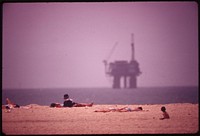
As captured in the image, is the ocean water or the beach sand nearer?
the beach sand

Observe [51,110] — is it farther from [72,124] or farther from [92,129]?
[92,129]

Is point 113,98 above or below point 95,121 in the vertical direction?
below

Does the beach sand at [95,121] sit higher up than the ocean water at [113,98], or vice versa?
the beach sand at [95,121]

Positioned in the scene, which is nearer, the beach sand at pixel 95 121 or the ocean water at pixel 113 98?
the beach sand at pixel 95 121

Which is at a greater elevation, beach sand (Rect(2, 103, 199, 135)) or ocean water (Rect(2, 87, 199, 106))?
beach sand (Rect(2, 103, 199, 135))

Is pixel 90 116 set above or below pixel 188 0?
below

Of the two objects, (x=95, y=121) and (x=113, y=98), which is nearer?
(x=95, y=121)

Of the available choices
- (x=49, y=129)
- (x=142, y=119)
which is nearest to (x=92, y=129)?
(x=49, y=129)

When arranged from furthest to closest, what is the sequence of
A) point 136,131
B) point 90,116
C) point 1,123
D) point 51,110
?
1. point 51,110
2. point 90,116
3. point 1,123
4. point 136,131
